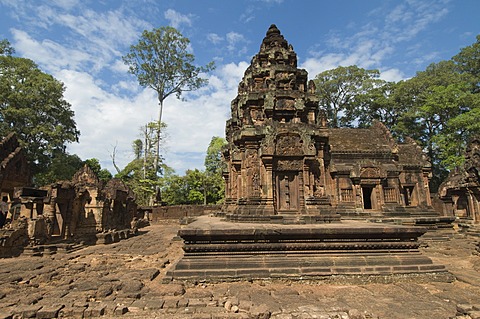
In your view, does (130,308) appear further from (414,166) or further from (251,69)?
(414,166)

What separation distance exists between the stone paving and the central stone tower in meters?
3.01

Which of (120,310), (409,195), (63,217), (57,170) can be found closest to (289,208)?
(120,310)

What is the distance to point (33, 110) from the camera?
2308cm

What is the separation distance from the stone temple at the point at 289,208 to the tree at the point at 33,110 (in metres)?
20.2

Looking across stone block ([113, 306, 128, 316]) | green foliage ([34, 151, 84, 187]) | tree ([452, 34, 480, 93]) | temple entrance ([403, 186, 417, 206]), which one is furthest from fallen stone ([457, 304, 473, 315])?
tree ([452, 34, 480, 93])

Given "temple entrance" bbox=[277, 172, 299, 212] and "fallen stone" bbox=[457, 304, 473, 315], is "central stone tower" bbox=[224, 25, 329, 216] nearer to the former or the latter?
"temple entrance" bbox=[277, 172, 299, 212]

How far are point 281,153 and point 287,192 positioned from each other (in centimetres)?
123

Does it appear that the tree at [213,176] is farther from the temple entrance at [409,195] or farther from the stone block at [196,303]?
the stone block at [196,303]

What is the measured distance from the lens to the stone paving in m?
3.73

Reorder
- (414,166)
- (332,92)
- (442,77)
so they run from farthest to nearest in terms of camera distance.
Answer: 1. (332,92)
2. (442,77)
3. (414,166)

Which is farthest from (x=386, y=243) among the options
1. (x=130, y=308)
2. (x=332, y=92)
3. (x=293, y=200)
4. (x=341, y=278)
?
(x=332, y=92)

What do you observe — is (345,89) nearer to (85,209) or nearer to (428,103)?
(428,103)

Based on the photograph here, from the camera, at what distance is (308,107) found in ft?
31.6

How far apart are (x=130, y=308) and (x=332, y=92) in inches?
1438
